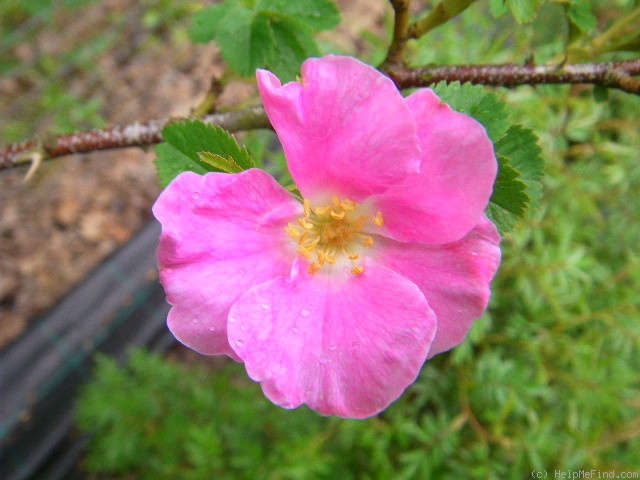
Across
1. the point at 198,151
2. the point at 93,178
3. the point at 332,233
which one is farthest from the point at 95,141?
the point at 93,178

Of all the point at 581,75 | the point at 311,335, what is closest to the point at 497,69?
the point at 581,75

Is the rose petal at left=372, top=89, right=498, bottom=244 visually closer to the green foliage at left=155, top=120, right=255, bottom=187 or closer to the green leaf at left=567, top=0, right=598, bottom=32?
the green foliage at left=155, top=120, right=255, bottom=187

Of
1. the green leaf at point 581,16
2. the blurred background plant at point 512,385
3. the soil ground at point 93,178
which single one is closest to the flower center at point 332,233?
the green leaf at point 581,16

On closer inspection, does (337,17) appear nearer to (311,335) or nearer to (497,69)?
(497,69)

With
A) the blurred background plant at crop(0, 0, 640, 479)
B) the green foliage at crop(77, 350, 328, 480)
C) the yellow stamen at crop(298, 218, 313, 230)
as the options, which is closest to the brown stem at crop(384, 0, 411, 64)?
Result: the yellow stamen at crop(298, 218, 313, 230)

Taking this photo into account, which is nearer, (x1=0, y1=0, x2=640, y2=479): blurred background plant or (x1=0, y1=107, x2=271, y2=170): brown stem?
(x1=0, y1=107, x2=271, y2=170): brown stem

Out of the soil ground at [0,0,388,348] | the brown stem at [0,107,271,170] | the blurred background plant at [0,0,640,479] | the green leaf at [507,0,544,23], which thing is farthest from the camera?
the soil ground at [0,0,388,348]

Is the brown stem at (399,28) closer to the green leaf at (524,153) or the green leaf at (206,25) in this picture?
the green leaf at (524,153)
